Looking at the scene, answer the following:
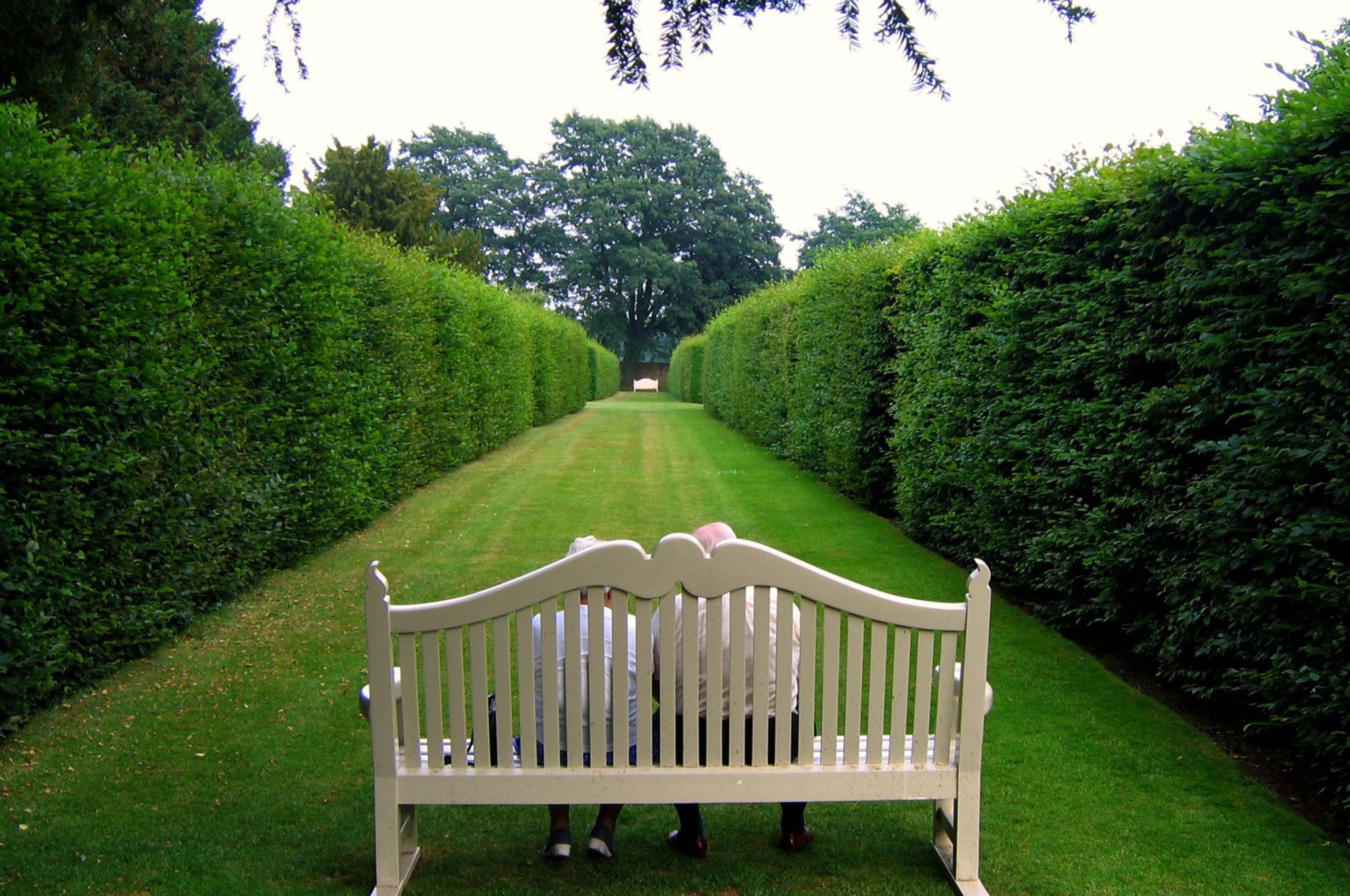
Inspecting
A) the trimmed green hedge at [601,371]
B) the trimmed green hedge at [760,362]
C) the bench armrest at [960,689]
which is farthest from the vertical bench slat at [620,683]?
the trimmed green hedge at [601,371]

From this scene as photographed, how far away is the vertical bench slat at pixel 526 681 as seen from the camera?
2.94m

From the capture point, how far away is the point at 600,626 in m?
2.99

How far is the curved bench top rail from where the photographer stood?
2941 millimetres

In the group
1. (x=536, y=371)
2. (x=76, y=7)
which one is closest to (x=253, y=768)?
(x=76, y=7)

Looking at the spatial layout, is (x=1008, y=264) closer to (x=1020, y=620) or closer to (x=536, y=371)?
(x=1020, y=620)

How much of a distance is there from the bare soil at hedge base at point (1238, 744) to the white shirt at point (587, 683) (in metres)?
2.62

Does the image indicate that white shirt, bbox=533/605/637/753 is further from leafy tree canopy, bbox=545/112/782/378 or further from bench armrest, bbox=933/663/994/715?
leafy tree canopy, bbox=545/112/782/378

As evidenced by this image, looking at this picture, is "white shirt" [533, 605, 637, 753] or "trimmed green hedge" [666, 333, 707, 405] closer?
"white shirt" [533, 605, 637, 753]

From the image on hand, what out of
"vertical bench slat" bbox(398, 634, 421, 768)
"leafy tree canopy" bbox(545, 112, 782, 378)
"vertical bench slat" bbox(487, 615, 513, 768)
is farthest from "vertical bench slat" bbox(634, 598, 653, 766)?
"leafy tree canopy" bbox(545, 112, 782, 378)

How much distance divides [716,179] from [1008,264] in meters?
55.2

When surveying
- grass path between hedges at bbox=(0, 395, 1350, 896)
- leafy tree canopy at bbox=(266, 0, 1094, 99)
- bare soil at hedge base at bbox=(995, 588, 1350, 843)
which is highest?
leafy tree canopy at bbox=(266, 0, 1094, 99)

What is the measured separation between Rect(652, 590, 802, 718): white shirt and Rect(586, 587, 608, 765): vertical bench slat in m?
0.16

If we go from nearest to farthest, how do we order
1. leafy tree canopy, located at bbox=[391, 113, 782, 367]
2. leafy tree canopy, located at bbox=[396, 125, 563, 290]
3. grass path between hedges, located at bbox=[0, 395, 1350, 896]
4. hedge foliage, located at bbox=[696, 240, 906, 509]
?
grass path between hedges, located at bbox=[0, 395, 1350, 896], hedge foliage, located at bbox=[696, 240, 906, 509], leafy tree canopy, located at bbox=[391, 113, 782, 367], leafy tree canopy, located at bbox=[396, 125, 563, 290]

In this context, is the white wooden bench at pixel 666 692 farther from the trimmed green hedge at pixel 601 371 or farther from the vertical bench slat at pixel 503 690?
the trimmed green hedge at pixel 601 371
